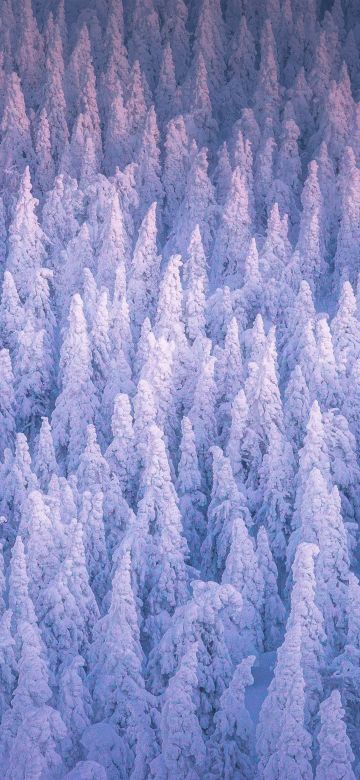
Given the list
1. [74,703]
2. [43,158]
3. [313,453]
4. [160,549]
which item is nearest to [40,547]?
[160,549]

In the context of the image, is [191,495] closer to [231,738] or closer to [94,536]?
[94,536]

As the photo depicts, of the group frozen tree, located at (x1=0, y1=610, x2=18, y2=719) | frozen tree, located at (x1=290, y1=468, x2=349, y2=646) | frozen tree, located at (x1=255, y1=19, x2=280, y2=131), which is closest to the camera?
frozen tree, located at (x1=0, y1=610, x2=18, y2=719)

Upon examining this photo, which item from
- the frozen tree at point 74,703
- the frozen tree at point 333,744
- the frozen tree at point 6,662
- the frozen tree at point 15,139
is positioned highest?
the frozen tree at point 15,139

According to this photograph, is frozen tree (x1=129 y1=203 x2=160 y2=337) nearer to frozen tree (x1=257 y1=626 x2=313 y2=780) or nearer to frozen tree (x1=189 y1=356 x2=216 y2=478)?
frozen tree (x1=189 y1=356 x2=216 y2=478)

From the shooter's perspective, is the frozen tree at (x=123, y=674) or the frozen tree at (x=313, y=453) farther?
the frozen tree at (x=313, y=453)

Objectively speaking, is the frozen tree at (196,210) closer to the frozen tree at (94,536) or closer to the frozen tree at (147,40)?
the frozen tree at (147,40)

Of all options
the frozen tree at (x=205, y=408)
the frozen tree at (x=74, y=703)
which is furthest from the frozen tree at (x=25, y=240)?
the frozen tree at (x=74, y=703)

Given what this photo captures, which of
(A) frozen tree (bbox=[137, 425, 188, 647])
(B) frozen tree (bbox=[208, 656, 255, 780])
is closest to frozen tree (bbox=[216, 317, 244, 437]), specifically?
(A) frozen tree (bbox=[137, 425, 188, 647])

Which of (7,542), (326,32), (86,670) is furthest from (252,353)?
(326,32)
